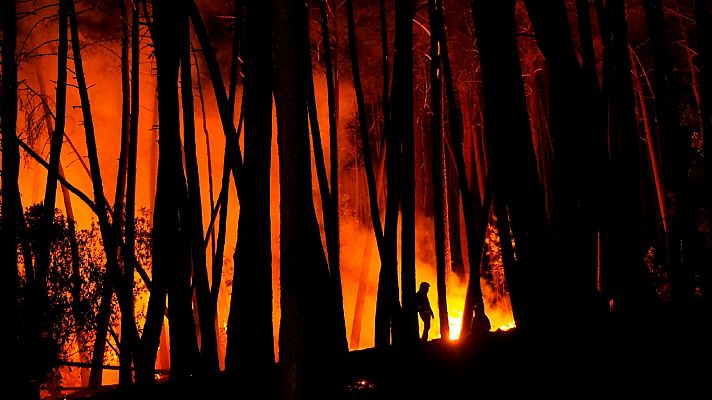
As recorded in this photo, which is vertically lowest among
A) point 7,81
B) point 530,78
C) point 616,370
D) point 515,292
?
point 616,370

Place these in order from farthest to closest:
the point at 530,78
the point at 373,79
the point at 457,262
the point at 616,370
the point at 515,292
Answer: the point at 457,262 < the point at 373,79 < the point at 530,78 < the point at 515,292 < the point at 616,370

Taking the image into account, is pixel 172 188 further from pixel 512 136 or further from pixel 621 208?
pixel 621 208

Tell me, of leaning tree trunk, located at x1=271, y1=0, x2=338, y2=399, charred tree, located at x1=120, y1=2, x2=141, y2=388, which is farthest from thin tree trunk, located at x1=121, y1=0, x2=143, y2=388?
leaning tree trunk, located at x1=271, y1=0, x2=338, y2=399

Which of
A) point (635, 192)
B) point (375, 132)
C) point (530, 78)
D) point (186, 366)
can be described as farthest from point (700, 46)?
point (375, 132)

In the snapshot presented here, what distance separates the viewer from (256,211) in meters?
3.30

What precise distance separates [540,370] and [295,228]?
229 cm

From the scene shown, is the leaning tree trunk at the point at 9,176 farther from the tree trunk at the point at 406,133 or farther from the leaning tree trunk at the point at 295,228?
the tree trunk at the point at 406,133

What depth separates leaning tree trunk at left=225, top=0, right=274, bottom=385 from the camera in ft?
10.7

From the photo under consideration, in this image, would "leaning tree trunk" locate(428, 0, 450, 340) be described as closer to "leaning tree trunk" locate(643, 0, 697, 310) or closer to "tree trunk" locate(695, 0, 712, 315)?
"leaning tree trunk" locate(643, 0, 697, 310)

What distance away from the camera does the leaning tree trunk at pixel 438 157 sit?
17.5 ft

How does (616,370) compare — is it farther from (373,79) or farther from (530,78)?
(373,79)

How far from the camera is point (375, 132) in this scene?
11.9 metres

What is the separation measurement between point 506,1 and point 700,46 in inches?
88.6

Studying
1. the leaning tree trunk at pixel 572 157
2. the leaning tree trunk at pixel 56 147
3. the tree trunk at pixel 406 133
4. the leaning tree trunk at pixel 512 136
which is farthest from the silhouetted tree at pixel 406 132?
the leaning tree trunk at pixel 56 147
